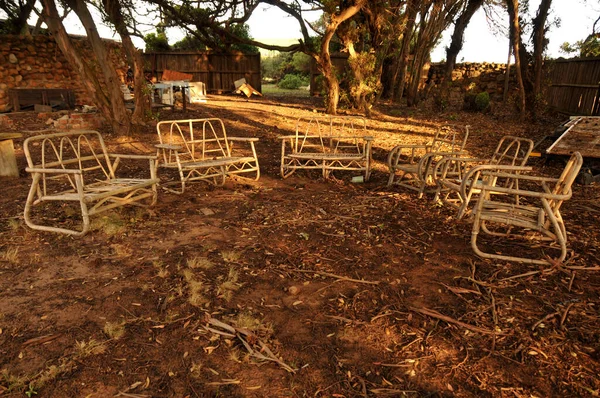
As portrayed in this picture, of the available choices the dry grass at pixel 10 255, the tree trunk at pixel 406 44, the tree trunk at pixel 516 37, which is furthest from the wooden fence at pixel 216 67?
the dry grass at pixel 10 255

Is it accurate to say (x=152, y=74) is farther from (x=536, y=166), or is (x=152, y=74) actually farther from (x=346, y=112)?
(x=536, y=166)

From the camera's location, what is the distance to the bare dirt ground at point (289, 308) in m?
2.07

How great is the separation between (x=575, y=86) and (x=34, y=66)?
611 inches

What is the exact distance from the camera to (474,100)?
1291 cm

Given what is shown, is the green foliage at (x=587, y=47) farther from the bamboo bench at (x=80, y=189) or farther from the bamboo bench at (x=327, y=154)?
the bamboo bench at (x=80, y=189)

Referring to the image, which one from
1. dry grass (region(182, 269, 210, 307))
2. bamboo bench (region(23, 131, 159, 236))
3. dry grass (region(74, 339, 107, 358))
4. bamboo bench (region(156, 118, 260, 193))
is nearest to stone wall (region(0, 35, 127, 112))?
bamboo bench (region(156, 118, 260, 193))

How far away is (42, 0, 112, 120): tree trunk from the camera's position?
6.92 metres

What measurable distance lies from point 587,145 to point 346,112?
22.1ft

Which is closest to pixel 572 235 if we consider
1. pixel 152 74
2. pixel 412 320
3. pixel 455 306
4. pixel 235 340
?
pixel 455 306

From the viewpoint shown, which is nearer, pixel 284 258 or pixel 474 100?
pixel 284 258

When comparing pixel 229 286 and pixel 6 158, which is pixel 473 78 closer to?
pixel 6 158

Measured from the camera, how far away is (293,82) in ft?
80.1

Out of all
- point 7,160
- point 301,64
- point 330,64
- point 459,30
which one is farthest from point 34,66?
point 301,64

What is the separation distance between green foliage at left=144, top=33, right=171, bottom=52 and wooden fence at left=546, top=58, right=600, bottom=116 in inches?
641
